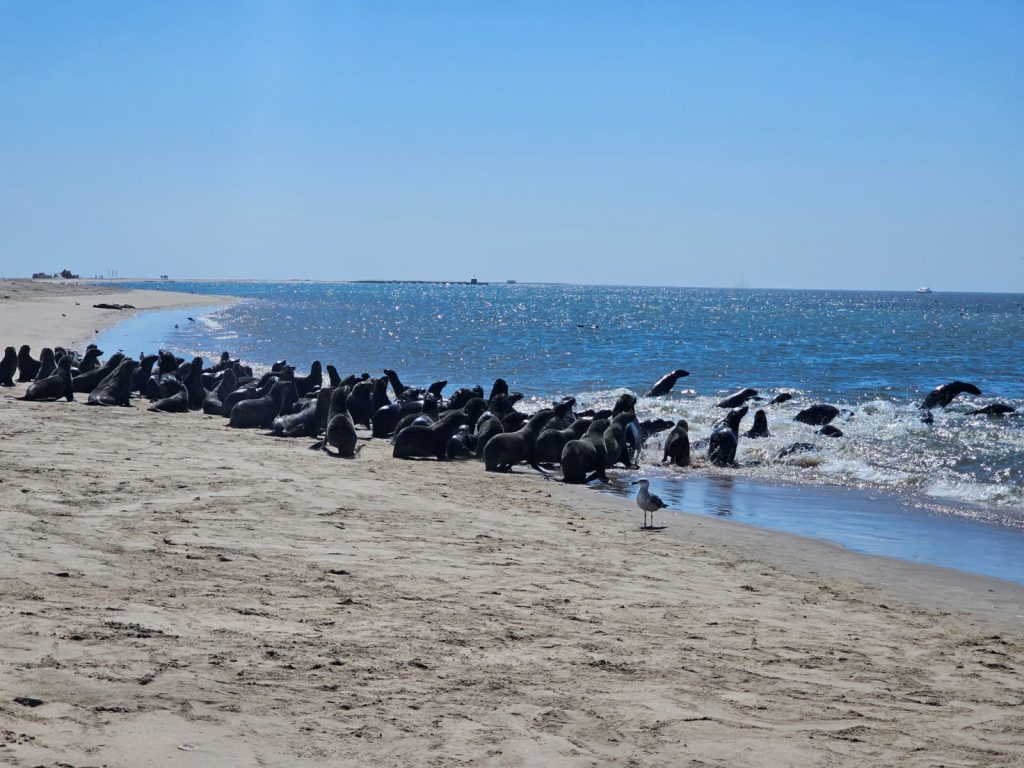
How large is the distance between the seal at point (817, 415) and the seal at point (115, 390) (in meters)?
12.4

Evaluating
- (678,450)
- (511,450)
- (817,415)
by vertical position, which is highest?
(817,415)

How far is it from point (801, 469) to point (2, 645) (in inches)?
493

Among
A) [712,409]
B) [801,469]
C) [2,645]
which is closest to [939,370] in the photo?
[712,409]

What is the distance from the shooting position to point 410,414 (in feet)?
54.7

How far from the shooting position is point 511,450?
45.9 ft

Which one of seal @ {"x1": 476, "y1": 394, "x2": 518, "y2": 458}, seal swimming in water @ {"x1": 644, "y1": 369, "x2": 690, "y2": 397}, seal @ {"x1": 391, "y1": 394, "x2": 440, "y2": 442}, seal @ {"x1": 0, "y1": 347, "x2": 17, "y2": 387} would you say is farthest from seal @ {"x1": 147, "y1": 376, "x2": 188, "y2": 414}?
seal swimming in water @ {"x1": 644, "y1": 369, "x2": 690, "y2": 397}

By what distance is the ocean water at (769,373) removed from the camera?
14656 mm

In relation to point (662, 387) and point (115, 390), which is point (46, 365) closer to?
point (115, 390)

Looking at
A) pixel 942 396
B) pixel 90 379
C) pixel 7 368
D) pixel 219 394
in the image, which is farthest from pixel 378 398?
pixel 942 396

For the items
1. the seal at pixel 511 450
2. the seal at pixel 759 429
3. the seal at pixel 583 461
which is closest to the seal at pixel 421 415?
the seal at pixel 511 450

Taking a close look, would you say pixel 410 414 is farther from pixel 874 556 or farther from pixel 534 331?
pixel 534 331

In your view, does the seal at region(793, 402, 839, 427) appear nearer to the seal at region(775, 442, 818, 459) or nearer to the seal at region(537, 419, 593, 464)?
the seal at region(775, 442, 818, 459)

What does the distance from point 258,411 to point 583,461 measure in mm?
5600

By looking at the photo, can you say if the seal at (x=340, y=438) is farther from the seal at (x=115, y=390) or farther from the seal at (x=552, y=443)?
the seal at (x=115, y=390)
